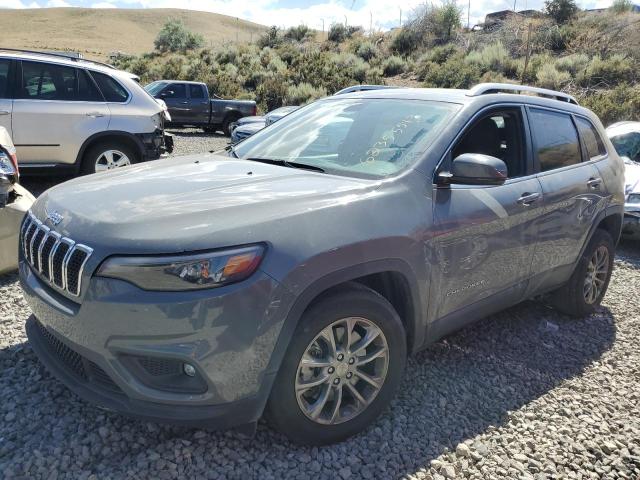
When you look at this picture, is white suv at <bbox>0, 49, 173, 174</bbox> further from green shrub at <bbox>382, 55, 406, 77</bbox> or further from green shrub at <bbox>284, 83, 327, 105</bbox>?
green shrub at <bbox>382, 55, 406, 77</bbox>

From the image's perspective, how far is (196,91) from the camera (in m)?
17.8

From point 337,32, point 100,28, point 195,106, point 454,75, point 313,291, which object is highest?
point 100,28

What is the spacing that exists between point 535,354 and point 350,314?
2.03 metres

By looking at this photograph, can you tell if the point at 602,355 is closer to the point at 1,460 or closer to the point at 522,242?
the point at 522,242

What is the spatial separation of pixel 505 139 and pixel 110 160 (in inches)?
218

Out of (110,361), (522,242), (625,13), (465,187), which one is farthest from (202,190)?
(625,13)

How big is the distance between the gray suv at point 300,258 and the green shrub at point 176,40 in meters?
47.4

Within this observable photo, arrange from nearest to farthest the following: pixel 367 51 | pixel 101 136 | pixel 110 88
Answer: pixel 101 136 → pixel 110 88 → pixel 367 51

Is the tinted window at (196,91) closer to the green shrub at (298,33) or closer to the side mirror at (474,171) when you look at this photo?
the side mirror at (474,171)

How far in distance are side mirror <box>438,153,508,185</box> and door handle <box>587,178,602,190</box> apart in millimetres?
1529

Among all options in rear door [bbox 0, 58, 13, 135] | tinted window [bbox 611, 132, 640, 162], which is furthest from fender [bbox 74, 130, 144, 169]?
tinted window [bbox 611, 132, 640, 162]

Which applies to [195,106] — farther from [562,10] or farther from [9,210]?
[562,10]

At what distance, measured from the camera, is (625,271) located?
20.2ft

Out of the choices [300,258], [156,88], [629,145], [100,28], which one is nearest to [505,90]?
[300,258]
